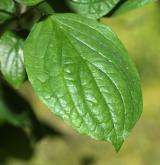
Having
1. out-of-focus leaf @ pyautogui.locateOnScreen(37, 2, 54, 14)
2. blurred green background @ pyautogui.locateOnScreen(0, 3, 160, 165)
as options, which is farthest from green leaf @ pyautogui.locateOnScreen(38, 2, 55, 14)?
blurred green background @ pyautogui.locateOnScreen(0, 3, 160, 165)

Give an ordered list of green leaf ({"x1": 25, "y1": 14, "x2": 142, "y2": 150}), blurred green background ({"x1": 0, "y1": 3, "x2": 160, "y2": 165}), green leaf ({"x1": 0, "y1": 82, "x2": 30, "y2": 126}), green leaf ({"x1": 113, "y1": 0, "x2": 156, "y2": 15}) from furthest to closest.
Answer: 1. blurred green background ({"x1": 0, "y1": 3, "x2": 160, "y2": 165})
2. green leaf ({"x1": 0, "y1": 82, "x2": 30, "y2": 126})
3. green leaf ({"x1": 113, "y1": 0, "x2": 156, "y2": 15})
4. green leaf ({"x1": 25, "y1": 14, "x2": 142, "y2": 150})

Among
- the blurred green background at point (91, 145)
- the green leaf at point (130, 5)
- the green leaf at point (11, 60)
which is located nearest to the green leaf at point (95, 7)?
the green leaf at point (130, 5)

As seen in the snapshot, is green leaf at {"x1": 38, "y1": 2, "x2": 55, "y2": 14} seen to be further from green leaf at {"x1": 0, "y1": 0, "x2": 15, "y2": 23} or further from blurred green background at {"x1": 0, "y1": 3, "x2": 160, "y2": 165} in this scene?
blurred green background at {"x1": 0, "y1": 3, "x2": 160, "y2": 165}

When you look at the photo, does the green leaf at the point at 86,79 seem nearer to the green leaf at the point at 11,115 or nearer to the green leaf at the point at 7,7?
the green leaf at the point at 7,7

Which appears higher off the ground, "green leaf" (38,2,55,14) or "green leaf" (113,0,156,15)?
"green leaf" (38,2,55,14)

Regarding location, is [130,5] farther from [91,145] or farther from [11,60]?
[91,145]
